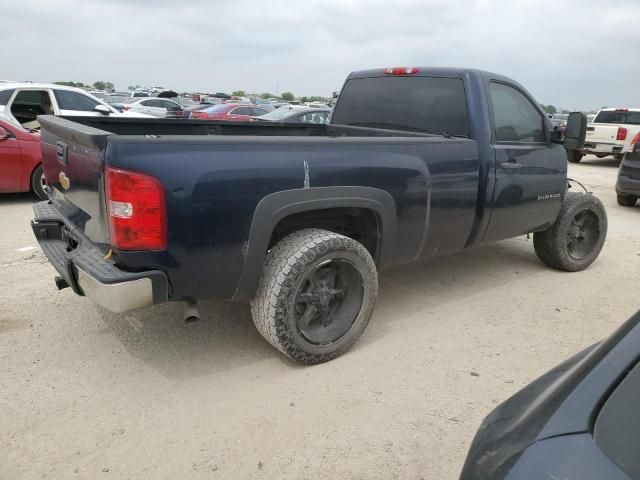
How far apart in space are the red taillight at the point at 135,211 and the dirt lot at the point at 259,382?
0.93 metres

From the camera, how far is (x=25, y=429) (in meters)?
2.60

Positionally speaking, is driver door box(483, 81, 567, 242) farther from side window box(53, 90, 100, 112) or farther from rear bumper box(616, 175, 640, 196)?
side window box(53, 90, 100, 112)

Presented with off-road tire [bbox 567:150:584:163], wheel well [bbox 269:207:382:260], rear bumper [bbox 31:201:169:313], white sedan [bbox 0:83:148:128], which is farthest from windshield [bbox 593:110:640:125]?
rear bumper [bbox 31:201:169:313]

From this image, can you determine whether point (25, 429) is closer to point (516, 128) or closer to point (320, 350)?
point (320, 350)

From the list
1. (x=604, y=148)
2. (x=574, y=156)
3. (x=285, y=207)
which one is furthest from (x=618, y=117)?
(x=285, y=207)

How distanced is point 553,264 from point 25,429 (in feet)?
15.3

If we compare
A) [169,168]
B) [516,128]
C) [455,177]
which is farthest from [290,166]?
[516,128]

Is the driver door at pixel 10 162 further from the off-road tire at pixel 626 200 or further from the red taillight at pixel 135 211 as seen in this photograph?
the off-road tire at pixel 626 200

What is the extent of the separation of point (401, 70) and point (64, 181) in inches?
114

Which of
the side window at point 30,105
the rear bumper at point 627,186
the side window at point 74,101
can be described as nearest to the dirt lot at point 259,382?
the rear bumper at point 627,186

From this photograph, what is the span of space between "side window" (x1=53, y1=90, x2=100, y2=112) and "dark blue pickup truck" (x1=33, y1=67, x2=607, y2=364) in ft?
16.7

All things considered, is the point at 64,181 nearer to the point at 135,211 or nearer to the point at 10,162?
the point at 135,211

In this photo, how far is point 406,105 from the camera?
4586 millimetres

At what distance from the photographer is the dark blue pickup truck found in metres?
2.61
